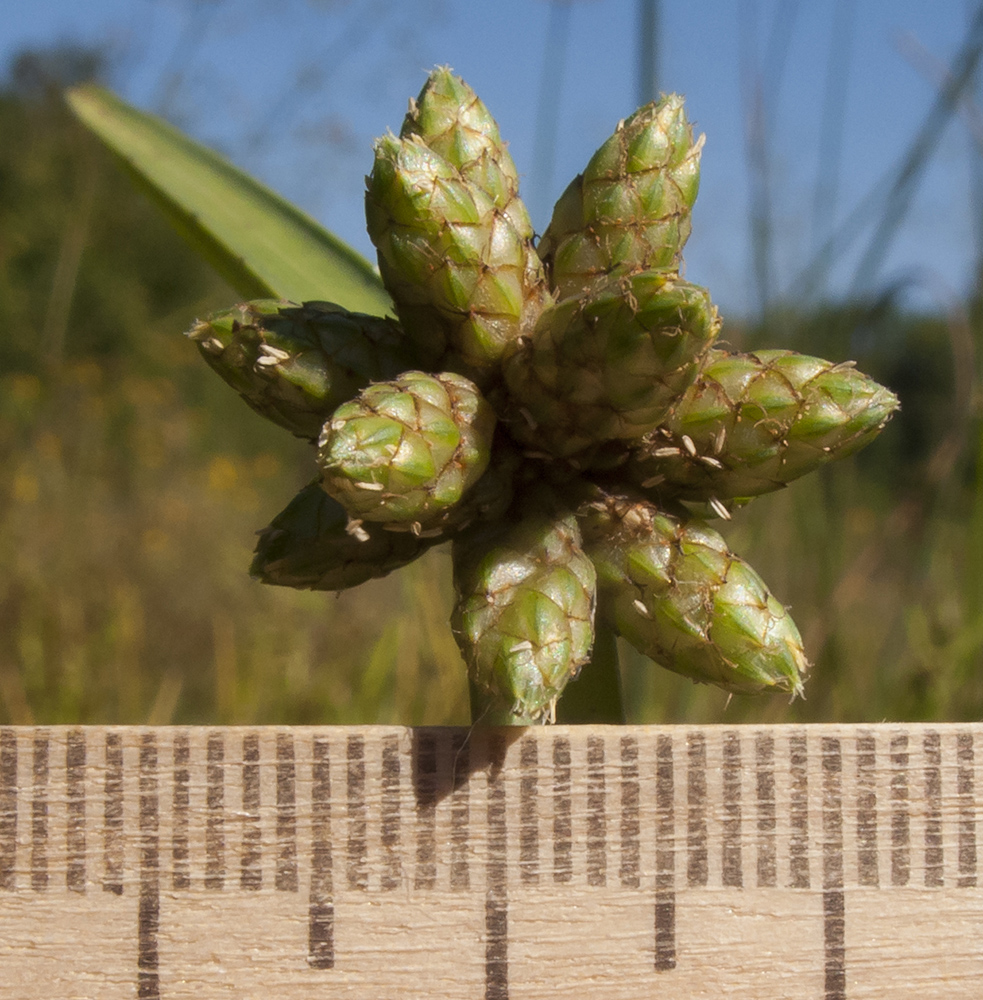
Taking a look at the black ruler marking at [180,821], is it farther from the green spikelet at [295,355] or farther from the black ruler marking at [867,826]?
the black ruler marking at [867,826]

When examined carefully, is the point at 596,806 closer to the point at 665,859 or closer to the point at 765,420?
the point at 665,859

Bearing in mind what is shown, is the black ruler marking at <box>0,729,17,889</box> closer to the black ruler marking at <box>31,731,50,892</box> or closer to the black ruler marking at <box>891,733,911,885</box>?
the black ruler marking at <box>31,731,50,892</box>

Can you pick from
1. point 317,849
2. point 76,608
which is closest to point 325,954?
point 317,849

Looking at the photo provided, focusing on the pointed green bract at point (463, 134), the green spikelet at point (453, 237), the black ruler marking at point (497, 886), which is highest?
the pointed green bract at point (463, 134)

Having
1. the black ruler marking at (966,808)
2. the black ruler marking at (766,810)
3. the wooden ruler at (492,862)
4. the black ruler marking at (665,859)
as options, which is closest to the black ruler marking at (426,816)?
the wooden ruler at (492,862)

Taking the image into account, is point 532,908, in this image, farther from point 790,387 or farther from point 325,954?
point 790,387

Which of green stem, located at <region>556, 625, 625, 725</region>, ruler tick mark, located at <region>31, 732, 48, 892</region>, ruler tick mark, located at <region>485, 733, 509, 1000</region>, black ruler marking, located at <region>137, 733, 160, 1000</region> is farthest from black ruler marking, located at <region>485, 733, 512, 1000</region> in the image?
ruler tick mark, located at <region>31, 732, 48, 892</region>

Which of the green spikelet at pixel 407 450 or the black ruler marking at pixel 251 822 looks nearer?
the green spikelet at pixel 407 450
